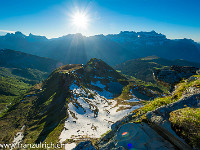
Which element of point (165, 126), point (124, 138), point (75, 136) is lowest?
point (75, 136)

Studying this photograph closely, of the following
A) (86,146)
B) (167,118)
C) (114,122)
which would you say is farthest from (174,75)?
(86,146)

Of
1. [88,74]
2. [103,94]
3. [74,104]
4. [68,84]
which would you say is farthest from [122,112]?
[88,74]

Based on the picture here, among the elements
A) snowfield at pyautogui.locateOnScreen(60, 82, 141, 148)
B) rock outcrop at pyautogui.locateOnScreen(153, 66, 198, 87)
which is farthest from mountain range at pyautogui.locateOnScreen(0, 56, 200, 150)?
rock outcrop at pyautogui.locateOnScreen(153, 66, 198, 87)

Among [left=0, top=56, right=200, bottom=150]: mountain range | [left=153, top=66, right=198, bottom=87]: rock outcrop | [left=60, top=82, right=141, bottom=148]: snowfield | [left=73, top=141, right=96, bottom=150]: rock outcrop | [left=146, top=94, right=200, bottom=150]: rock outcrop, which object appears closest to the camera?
[left=146, top=94, right=200, bottom=150]: rock outcrop

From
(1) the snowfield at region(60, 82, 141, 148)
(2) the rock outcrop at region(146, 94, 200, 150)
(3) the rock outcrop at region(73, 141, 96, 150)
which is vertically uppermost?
(2) the rock outcrop at region(146, 94, 200, 150)

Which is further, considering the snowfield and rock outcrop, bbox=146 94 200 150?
the snowfield

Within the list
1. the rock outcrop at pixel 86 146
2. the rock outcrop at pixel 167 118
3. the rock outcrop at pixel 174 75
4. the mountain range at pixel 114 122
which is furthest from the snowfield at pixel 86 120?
the rock outcrop at pixel 167 118

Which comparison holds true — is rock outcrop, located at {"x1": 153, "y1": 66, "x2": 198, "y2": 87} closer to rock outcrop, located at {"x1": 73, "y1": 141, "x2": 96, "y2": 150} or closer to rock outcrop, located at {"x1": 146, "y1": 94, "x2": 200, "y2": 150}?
rock outcrop, located at {"x1": 146, "y1": 94, "x2": 200, "y2": 150}

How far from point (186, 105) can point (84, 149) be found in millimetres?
7002

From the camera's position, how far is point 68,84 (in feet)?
235

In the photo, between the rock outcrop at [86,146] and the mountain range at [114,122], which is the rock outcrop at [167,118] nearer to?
the mountain range at [114,122]

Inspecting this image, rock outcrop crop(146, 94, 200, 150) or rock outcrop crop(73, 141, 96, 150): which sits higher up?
rock outcrop crop(146, 94, 200, 150)

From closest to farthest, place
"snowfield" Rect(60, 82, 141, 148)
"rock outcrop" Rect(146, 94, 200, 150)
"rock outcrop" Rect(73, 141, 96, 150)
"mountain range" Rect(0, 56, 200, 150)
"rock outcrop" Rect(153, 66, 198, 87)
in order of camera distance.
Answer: "rock outcrop" Rect(146, 94, 200, 150)
"mountain range" Rect(0, 56, 200, 150)
"rock outcrop" Rect(73, 141, 96, 150)
"rock outcrop" Rect(153, 66, 198, 87)
"snowfield" Rect(60, 82, 141, 148)

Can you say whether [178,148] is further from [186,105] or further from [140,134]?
[186,105]
